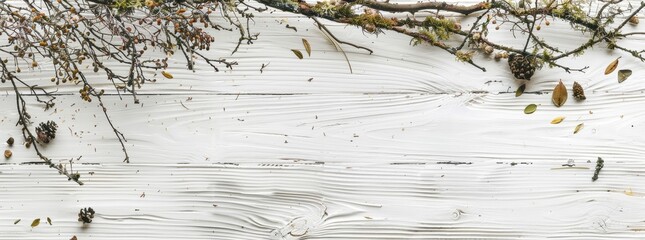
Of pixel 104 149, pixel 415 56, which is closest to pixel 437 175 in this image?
pixel 415 56

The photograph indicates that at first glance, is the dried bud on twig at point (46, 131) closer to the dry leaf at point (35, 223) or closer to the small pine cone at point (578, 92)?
the dry leaf at point (35, 223)

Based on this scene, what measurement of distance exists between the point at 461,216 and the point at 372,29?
451 millimetres

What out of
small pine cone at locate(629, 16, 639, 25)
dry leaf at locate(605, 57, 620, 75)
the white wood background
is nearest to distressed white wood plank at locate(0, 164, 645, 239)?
the white wood background

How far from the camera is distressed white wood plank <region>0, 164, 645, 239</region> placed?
1.43m

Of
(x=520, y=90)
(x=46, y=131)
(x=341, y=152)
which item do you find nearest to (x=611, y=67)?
(x=520, y=90)

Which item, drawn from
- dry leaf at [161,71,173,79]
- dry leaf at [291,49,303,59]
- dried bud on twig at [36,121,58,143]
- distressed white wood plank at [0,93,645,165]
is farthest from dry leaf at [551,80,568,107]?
dried bud on twig at [36,121,58,143]

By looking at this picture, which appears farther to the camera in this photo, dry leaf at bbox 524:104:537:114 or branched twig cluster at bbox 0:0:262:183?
dry leaf at bbox 524:104:537:114

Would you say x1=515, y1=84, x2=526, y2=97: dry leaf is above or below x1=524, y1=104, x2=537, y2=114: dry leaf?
above

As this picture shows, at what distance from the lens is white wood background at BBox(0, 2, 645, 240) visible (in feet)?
4.72

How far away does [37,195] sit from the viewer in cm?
144

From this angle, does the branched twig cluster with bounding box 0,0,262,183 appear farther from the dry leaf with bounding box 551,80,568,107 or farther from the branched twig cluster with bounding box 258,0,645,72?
the dry leaf with bounding box 551,80,568,107

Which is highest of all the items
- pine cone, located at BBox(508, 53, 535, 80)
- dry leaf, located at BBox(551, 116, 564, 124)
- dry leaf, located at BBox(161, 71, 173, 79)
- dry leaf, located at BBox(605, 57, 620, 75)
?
dry leaf, located at BBox(161, 71, 173, 79)

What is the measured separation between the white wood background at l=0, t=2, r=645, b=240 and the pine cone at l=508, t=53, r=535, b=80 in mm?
28

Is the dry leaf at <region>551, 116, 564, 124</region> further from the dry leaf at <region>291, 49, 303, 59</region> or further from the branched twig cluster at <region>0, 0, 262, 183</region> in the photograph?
the branched twig cluster at <region>0, 0, 262, 183</region>
